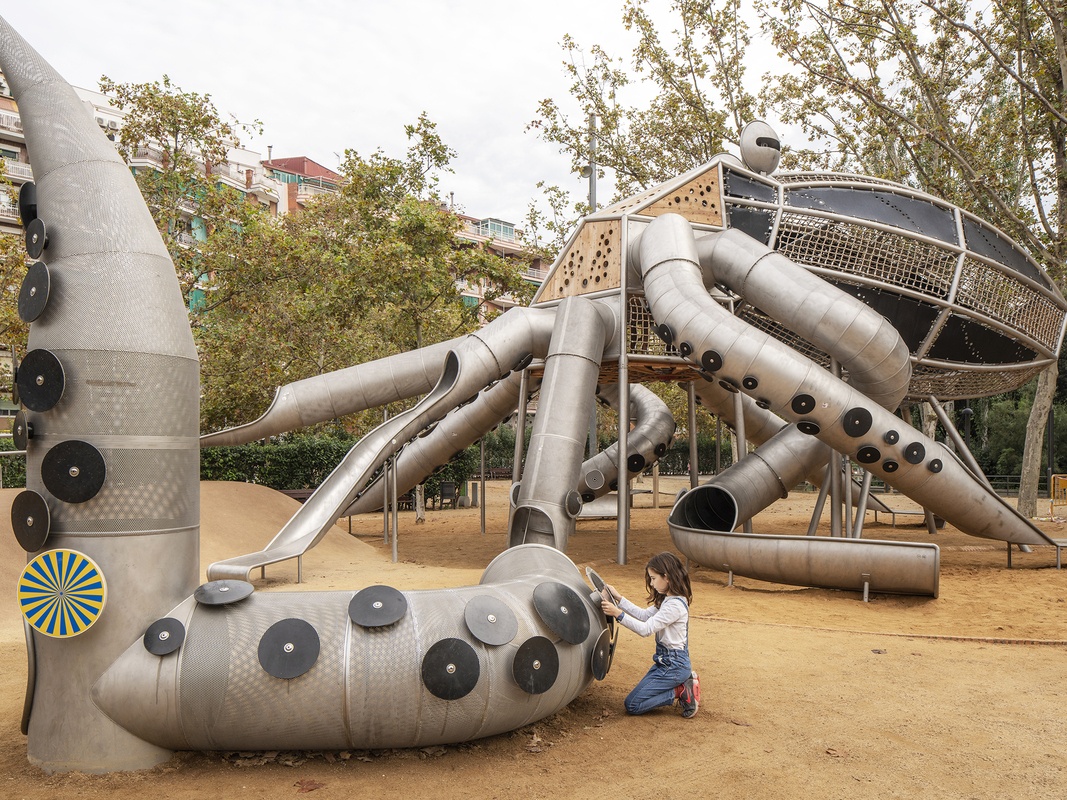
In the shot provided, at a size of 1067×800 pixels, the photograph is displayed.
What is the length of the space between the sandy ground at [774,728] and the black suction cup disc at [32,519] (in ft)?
4.10

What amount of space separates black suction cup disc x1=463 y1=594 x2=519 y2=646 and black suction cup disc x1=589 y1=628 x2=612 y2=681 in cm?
74

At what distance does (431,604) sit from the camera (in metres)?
5.25

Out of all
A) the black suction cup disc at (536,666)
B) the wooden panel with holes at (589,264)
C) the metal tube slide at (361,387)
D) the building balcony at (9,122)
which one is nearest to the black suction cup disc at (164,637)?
the black suction cup disc at (536,666)

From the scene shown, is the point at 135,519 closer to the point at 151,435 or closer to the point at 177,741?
the point at 151,435

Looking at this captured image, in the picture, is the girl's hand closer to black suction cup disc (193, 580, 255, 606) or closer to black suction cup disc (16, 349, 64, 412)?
black suction cup disc (193, 580, 255, 606)

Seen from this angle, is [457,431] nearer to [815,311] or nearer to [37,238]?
[815,311]

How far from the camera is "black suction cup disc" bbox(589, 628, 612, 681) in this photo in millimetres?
5730

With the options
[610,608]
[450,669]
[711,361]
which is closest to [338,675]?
[450,669]

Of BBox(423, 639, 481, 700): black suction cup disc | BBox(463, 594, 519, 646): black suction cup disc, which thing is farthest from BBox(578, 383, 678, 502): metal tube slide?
BBox(423, 639, 481, 700): black suction cup disc

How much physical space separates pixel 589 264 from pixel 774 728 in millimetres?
8919

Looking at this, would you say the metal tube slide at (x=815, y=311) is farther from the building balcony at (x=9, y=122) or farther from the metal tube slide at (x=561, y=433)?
the building balcony at (x=9, y=122)

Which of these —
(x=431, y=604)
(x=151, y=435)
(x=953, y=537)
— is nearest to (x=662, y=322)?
(x=431, y=604)

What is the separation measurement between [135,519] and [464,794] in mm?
2409

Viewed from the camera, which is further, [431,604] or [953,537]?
[953,537]
